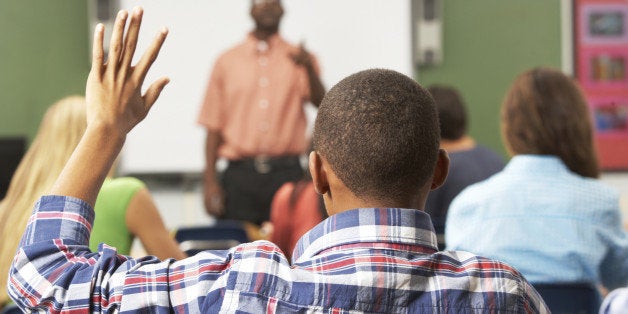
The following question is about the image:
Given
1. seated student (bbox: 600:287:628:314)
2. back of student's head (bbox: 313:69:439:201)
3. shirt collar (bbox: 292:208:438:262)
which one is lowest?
seated student (bbox: 600:287:628:314)

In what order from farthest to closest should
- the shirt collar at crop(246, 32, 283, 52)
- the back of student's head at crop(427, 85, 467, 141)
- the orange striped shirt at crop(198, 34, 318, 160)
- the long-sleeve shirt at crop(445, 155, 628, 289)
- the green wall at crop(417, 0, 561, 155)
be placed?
the green wall at crop(417, 0, 561, 155) < the shirt collar at crop(246, 32, 283, 52) < the orange striped shirt at crop(198, 34, 318, 160) < the back of student's head at crop(427, 85, 467, 141) < the long-sleeve shirt at crop(445, 155, 628, 289)

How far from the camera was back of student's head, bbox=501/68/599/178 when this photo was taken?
2408 millimetres

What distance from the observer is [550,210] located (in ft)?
7.40

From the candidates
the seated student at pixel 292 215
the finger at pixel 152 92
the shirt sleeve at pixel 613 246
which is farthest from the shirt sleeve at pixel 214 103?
the finger at pixel 152 92

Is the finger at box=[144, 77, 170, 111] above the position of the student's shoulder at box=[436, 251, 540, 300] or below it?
above

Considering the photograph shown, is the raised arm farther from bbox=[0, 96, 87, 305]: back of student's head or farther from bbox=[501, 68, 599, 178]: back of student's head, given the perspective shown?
bbox=[501, 68, 599, 178]: back of student's head

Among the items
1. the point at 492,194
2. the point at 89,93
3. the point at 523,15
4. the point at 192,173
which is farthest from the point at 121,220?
the point at 523,15

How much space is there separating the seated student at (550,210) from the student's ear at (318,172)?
128cm

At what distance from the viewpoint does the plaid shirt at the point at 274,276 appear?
96 cm

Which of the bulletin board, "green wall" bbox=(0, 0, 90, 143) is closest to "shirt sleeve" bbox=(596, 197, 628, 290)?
the bulletin board

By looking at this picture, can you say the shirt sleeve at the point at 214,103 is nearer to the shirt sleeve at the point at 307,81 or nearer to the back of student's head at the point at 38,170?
the shirt sleeve at the point at 307,81

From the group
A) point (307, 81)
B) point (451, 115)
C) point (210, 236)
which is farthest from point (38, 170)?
point (307, 81)

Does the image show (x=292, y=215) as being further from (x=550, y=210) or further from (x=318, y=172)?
(x=318, y=172)

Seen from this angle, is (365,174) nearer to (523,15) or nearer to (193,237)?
(193,237)
